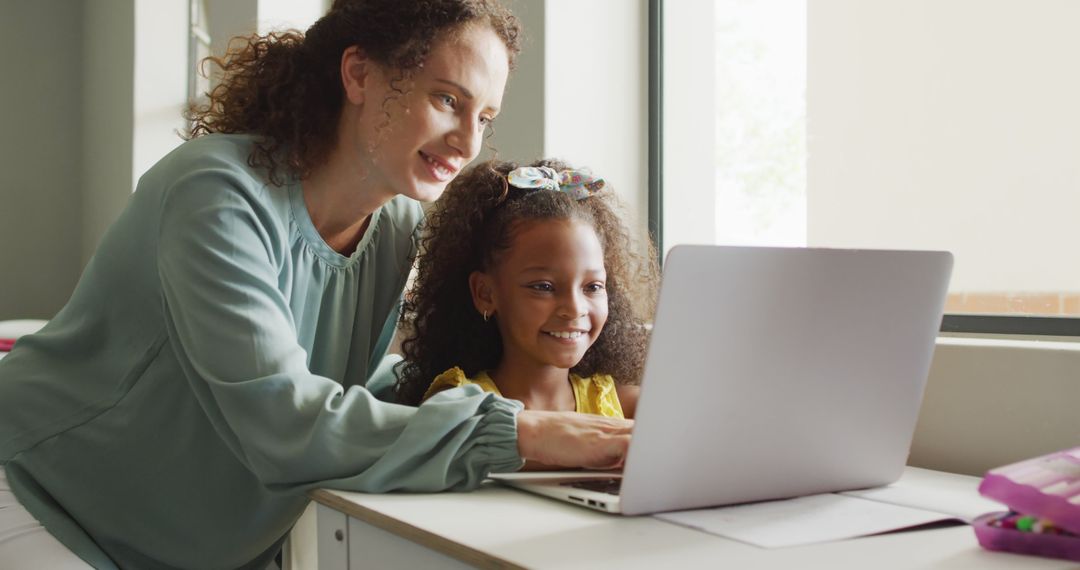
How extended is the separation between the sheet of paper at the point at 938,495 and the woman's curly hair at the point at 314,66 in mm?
729

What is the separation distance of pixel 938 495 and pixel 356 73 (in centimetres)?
86

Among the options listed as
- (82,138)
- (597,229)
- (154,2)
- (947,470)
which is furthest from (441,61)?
(82,138)

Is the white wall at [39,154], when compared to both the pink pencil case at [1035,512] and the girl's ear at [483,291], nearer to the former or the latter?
the girl's ear at [483,291]

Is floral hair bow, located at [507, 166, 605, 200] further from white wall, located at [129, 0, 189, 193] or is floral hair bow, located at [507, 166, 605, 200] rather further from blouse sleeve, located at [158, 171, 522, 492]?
white wall, located at [129, 0, 189, 193]

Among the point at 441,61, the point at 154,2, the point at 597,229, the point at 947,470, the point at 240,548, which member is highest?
the point at 154,2

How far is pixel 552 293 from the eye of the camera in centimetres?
131

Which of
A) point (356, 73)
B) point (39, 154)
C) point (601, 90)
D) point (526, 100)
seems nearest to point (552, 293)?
point (356, 73)

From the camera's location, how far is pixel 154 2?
163 inches

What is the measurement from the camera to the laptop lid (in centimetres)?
79

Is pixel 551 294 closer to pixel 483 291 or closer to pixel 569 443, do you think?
pixel 483 291

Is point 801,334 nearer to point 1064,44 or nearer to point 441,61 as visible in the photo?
point 441,61

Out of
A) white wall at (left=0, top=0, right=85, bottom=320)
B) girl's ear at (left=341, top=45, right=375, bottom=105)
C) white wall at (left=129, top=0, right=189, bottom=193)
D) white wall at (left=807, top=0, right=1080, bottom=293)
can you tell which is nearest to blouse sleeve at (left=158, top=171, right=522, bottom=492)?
girl's ear at (left=341, top=45, right=375, bottom=105)

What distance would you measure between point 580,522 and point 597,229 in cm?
65

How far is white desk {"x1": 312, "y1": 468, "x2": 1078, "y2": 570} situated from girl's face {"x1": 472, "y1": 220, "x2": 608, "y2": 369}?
14.9 inches
